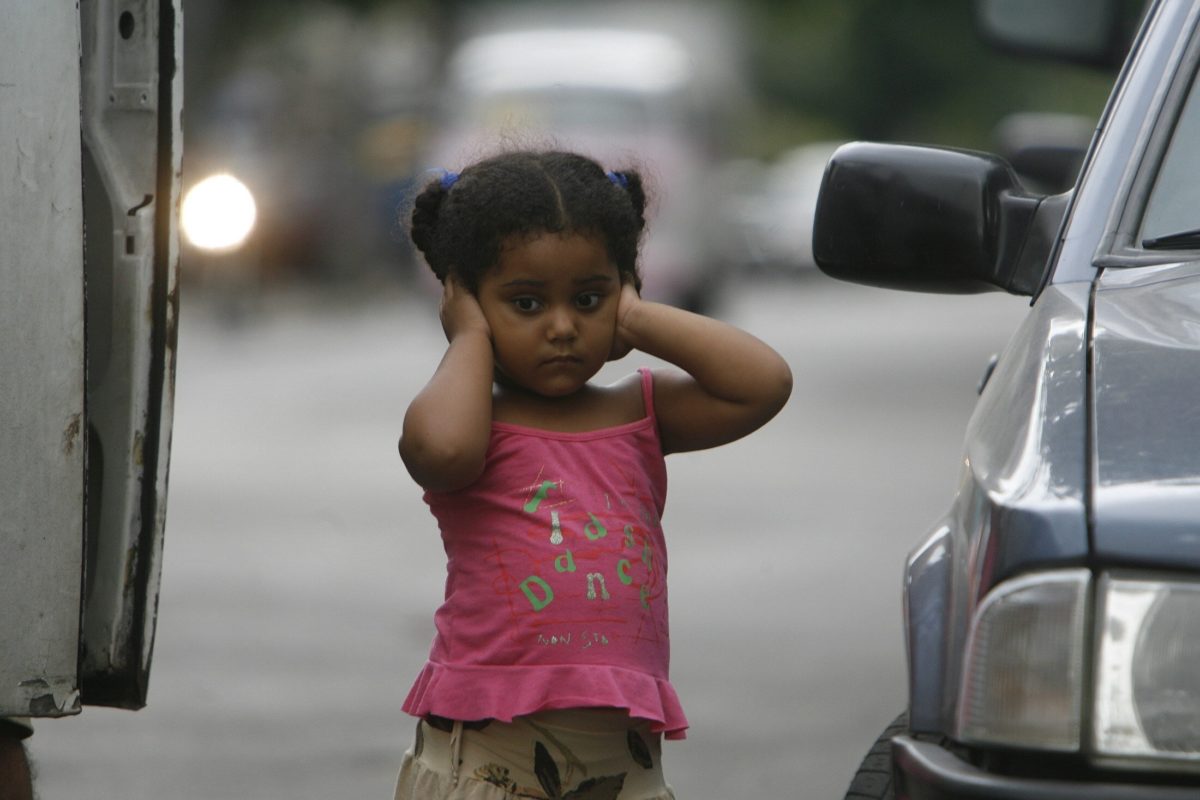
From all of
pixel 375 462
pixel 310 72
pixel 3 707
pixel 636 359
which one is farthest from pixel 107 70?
pixel 310 72

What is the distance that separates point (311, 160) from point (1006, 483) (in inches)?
989

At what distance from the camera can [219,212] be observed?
3939mm

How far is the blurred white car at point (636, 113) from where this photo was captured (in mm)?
17672

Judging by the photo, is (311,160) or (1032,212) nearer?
(1032,212)

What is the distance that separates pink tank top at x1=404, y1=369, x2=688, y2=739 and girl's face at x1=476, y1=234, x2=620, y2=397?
91 millimetres

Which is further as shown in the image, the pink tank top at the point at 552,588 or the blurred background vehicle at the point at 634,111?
the blurred background vehicle at the point at 634,111

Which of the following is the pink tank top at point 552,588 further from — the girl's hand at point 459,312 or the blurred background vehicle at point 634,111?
the blurred background vehicle at point 634,111

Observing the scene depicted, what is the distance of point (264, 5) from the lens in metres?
27.1

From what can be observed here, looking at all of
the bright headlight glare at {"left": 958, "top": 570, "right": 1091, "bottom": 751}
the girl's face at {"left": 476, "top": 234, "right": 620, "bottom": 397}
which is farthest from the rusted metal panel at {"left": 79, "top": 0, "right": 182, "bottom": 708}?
the bright headlight glare at {"left": 958, "top": 570, "right": 1091, "bottom": 751}

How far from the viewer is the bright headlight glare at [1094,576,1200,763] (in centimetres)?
198

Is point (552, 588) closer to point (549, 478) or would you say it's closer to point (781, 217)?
point (549, 478)

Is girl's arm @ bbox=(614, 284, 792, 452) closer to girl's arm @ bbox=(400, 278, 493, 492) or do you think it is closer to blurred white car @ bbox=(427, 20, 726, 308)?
girl's arm @ bbox=(400, 278, 493, 492)

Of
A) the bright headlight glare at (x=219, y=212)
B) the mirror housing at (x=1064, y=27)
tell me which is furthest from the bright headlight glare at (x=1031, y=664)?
the mirror housing at (x=1064, y=27)

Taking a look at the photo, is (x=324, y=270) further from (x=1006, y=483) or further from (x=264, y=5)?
(x=1006, y=483)
